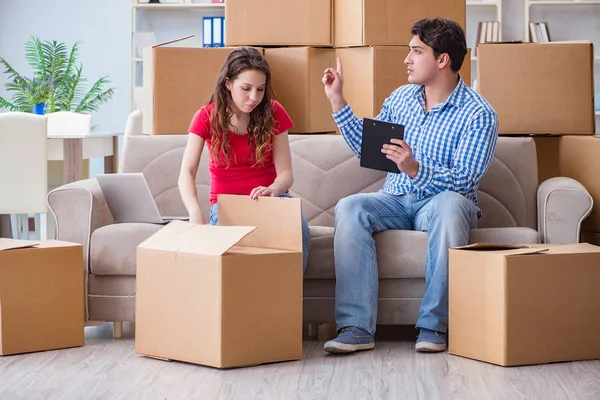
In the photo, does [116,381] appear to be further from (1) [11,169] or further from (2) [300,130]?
(1) [11,169]

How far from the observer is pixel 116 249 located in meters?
2.70

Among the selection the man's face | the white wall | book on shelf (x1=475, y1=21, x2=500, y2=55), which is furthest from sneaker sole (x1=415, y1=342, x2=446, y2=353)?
the white wall

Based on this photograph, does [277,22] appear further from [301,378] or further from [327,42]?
[301,378]

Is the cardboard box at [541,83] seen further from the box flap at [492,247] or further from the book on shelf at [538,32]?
the book on shelf at [538,32]

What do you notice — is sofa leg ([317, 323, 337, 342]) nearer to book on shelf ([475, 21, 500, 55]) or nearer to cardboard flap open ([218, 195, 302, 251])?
cardboard flap open ([218, 195, 302, 251])

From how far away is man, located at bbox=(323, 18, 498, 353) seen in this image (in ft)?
8.39

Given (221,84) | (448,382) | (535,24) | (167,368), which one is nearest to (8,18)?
(535,24)

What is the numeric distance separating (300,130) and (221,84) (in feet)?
1.87

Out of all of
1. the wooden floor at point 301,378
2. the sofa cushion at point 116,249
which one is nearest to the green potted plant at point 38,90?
the sofa cushion at point 116,249

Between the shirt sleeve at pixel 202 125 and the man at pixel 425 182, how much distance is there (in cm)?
40

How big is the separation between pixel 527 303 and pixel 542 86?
1.09m

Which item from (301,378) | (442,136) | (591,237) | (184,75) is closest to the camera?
(301,378)

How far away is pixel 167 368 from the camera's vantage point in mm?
2342

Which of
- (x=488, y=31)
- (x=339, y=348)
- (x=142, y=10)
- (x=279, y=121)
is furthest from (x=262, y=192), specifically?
(x=142, y=10)
